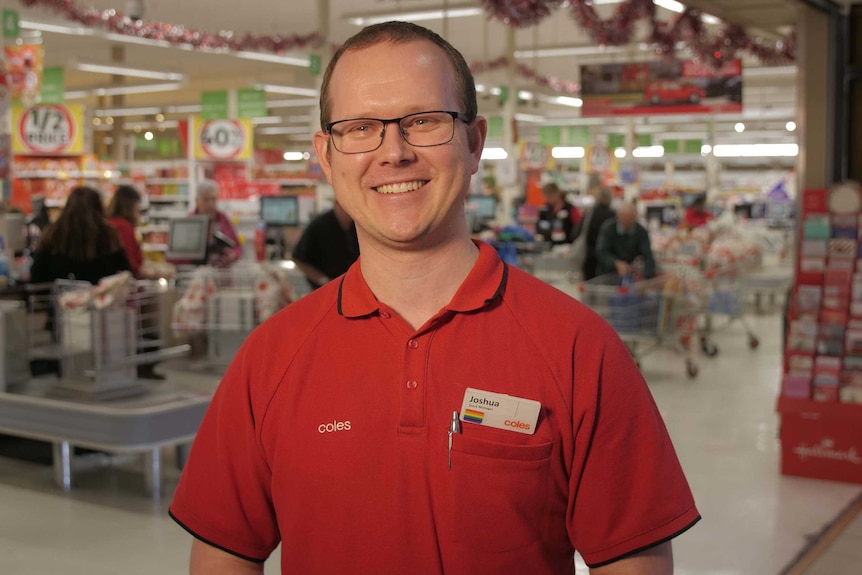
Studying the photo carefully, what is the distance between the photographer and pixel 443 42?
1537 mm

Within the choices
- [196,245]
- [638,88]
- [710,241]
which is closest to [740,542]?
[196,245]

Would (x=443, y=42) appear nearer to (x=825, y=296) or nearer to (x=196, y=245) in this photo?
(x=825, y=296)

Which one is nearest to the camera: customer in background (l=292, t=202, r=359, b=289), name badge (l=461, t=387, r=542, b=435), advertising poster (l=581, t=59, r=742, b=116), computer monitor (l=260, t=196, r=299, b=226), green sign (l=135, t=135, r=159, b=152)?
name badge (l=461, t=387, r=542, b=435)

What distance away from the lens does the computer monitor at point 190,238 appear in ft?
28.0

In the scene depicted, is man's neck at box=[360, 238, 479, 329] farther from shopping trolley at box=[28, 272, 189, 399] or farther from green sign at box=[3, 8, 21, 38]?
green sign at box=[3, 8, 21, 38]

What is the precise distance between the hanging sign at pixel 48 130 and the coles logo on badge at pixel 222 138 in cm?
220

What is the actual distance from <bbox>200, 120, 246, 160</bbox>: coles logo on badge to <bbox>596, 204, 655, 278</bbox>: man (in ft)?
34.3

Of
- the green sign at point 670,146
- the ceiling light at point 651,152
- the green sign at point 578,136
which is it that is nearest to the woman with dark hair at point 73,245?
the green sign at point 578,136

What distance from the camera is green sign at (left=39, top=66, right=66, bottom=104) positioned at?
18.3m

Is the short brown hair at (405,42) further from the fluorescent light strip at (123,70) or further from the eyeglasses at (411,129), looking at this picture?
the fluorescent light strip at (123,70)

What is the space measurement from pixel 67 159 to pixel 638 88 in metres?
12.1

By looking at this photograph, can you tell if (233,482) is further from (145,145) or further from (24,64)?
(145,145)

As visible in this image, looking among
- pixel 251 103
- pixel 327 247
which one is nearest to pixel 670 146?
pixel 251 103

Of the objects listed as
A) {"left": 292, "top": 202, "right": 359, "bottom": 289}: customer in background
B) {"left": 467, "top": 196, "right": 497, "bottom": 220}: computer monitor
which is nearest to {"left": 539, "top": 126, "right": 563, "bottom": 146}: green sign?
{"left": 467, "top": 196, "right": 497, "bottom": 220}: computer monitor
